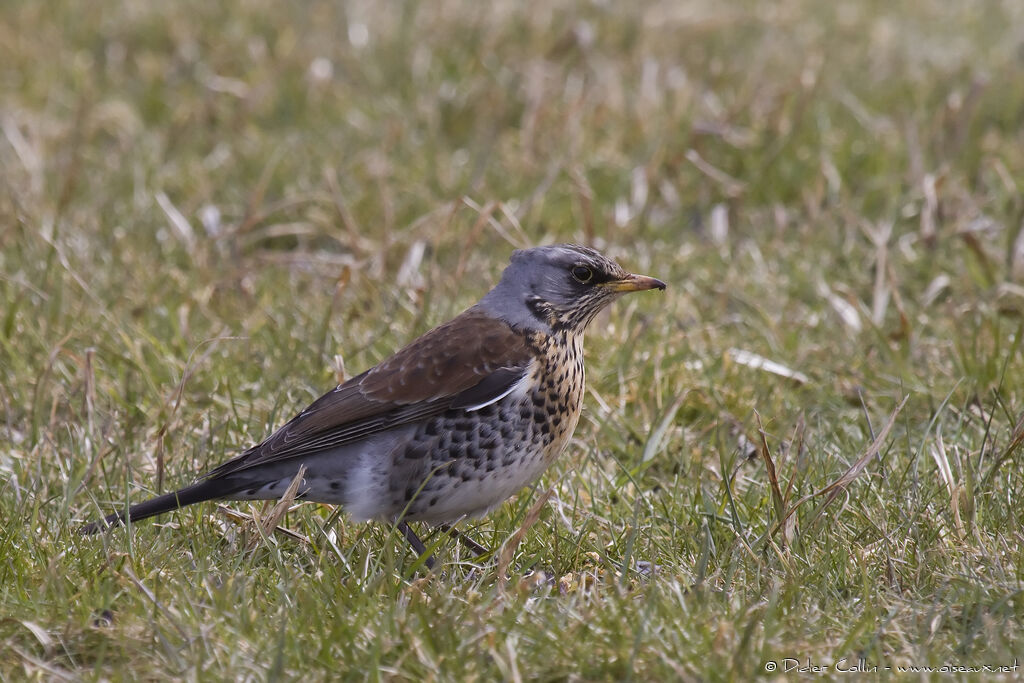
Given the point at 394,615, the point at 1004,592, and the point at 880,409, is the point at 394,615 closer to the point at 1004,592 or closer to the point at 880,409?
the point at 1004,592

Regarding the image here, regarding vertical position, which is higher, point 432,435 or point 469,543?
point 432,435

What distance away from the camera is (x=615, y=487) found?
15.4 ft

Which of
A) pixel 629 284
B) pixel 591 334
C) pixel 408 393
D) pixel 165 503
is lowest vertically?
pixel 591 334

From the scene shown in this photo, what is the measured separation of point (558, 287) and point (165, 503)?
1.47 metres

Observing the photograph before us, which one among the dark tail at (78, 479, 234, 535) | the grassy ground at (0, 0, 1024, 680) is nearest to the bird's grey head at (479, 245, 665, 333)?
the grassy ground at (0, 0, 1024, 680)

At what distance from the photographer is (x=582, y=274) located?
15.6 feet

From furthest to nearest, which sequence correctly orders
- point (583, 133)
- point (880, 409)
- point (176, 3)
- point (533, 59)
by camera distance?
point (176, 3) < point (533, 59) < point (583, 133) < point (880, 409)

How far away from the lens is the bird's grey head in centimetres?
466

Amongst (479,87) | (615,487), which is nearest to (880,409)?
(615,487)

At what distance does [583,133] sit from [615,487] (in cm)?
358

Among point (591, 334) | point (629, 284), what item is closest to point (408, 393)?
point (629, 284)

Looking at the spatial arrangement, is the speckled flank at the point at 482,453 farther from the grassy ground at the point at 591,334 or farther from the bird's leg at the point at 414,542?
A: the grassy ground at the point at 591,334

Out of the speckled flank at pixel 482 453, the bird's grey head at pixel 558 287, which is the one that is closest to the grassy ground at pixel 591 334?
the speckled flank at pixel 482 453

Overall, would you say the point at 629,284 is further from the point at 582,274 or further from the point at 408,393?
the point at 408,393
